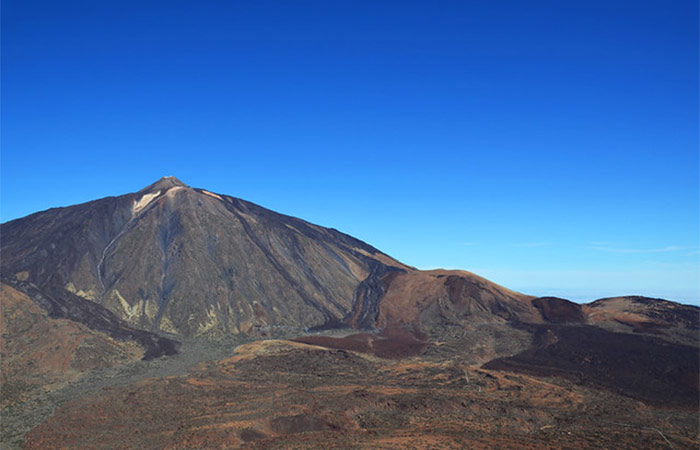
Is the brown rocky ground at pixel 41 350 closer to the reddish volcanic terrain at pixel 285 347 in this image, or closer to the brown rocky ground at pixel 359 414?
the reddish volcanic terrain at pixel 285 347

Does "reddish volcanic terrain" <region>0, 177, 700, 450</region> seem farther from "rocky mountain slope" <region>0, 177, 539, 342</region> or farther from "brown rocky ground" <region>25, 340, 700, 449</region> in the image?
"rocky mountain slope" <region>0, 177, 539, 342</region>

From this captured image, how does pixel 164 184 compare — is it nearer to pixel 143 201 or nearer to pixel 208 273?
pixel 143 201

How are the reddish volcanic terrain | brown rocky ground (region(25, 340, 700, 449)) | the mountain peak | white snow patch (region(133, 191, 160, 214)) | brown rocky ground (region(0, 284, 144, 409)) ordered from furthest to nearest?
the mountain peak
white snow patch (region(133, 191, 160, 214))
brown rocky ground (region(0, 284, 144, 409))
the reddish volcanic terrain
brown rocky ground (region(25, 340, 700, 449))

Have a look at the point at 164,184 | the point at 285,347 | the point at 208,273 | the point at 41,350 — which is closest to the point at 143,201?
the point at 164,184

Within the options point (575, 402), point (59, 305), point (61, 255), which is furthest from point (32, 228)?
point (575, 402)

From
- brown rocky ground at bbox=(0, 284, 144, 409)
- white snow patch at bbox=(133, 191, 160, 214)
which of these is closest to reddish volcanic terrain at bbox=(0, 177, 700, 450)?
brown rocky ground at bbox=(0, 284, 144, 409)
